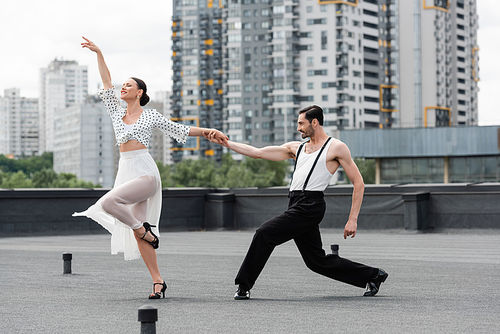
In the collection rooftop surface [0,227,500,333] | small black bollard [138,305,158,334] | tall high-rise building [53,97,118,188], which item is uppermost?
tall high-rise building [53,97,118,188]

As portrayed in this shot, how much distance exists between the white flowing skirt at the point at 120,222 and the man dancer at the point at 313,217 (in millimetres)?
1130

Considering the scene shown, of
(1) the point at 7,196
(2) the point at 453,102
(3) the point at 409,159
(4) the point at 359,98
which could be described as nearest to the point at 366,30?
(4) the point at 359,98

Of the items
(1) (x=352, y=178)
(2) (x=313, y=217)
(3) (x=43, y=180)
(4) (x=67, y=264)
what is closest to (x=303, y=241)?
(2) (x=313, y=217)

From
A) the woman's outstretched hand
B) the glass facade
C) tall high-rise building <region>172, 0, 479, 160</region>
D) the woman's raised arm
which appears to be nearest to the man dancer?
the woman's raised arm

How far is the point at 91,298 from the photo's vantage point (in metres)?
7.30

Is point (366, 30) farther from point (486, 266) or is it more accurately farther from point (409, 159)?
point (486, 266)

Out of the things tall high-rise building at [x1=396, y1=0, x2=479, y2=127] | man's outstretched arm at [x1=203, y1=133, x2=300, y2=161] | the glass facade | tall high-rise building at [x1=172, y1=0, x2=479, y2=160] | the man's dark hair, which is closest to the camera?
the man's dark hair

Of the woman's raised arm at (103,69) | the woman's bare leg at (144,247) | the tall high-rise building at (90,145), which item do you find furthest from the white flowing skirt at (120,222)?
the tall high-rise building at (90,145)

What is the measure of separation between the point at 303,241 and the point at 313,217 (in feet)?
1.00

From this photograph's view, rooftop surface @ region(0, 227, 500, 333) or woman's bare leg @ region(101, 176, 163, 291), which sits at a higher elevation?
woman's bare leg @ region(101, 176, 163, 291)

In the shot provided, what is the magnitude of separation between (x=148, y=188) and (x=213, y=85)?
151m

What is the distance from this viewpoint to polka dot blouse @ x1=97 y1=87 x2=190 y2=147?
7484 millimetres

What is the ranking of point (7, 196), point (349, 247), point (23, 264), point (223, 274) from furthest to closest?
point (7, 196), point (349, 247), point (23, 264), point (223, 274)

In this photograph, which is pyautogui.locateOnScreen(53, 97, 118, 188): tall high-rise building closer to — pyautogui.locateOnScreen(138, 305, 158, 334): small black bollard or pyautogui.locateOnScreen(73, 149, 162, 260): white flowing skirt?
pyautogui.locateOnScreen(73, 149, 162, 260): white flowing skirt
